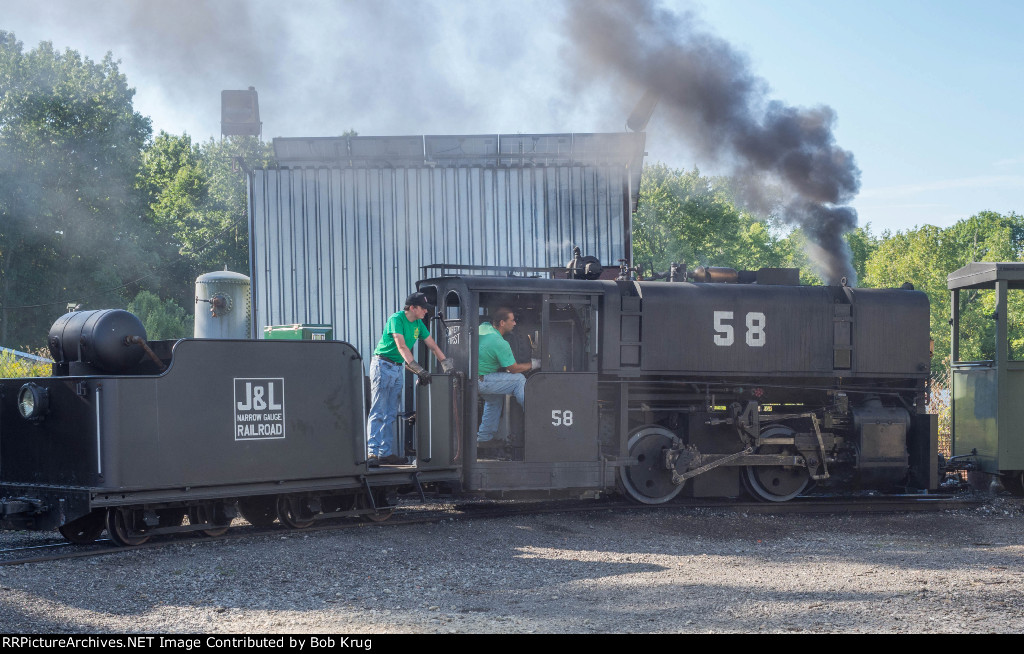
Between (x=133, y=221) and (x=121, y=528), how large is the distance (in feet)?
124

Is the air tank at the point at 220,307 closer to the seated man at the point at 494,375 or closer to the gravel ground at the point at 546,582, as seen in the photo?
the seated man at the point at 494,375

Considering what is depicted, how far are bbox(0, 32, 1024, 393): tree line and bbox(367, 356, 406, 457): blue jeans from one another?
20.8 metres

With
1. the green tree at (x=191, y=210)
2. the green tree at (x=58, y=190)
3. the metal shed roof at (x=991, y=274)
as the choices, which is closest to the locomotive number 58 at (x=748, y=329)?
the metal shed roof at (x=991, y=274)

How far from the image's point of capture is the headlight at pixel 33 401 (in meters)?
8.10

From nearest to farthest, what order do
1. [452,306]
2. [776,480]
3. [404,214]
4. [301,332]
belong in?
1. [452,306]
2. [776,480]
3. [301,332]
4. [404,214]

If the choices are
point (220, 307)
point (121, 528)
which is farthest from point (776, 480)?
point (220, 307)

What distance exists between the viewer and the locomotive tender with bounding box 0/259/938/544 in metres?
8.00

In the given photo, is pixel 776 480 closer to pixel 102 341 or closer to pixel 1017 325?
pixel 102 341

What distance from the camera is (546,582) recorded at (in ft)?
23.2

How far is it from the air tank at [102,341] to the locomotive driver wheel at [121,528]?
1.22 metres

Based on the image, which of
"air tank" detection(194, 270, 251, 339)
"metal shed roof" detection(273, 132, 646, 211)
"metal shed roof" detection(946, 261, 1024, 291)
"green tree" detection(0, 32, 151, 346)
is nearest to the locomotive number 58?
"metal shed roof" detection(946, 261, 1024, 291)

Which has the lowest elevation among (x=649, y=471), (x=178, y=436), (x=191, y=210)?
(x=649, y=471)

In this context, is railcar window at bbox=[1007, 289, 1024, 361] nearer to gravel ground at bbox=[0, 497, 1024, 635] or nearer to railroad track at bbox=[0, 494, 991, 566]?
Answer: railroad track at bbox=[0, 494, 991, 566]
